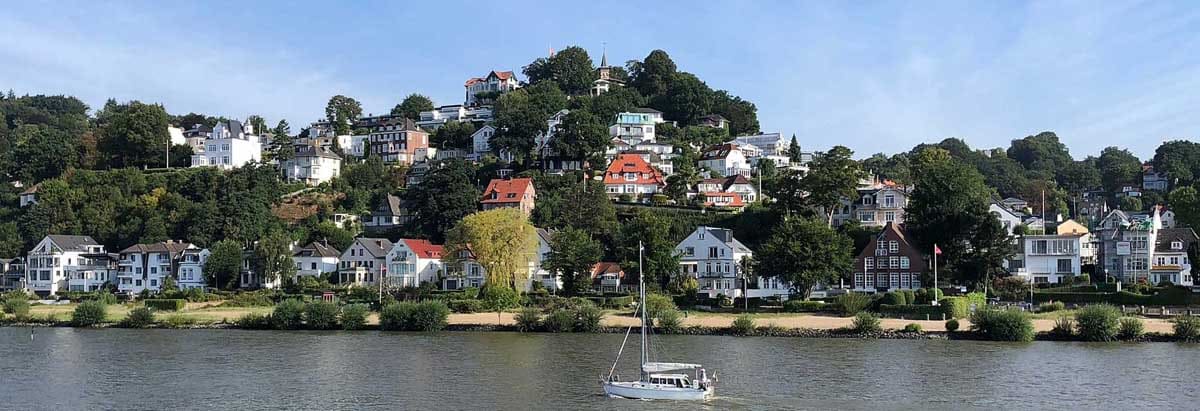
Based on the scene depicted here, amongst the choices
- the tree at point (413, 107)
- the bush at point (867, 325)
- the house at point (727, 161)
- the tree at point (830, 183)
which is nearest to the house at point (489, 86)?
the tree at point (413, 107)

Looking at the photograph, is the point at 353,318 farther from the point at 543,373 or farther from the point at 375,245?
the point at 375,245

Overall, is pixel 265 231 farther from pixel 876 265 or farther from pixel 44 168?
pixel 876 265

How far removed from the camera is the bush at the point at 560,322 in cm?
5856

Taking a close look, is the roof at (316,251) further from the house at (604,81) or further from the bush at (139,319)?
the house at (604,81)

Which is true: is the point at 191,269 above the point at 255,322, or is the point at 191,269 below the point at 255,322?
above

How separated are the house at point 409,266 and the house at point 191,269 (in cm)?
1560

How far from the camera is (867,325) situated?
180ft

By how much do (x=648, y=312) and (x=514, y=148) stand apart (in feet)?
153

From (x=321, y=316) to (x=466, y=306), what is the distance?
9266 mm

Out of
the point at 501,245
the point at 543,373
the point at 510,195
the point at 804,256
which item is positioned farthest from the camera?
the point at 510,195

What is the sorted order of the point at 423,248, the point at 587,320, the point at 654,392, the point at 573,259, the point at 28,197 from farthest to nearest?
the point at 28,197 → the point at 423,248 → the point at 573,259 → the point at 587,320 → the point at 654,392

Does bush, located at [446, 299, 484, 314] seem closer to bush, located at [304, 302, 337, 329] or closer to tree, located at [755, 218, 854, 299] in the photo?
bush, located at [304, 302, 337, 329]

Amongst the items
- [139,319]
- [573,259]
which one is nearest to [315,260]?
[139,319]

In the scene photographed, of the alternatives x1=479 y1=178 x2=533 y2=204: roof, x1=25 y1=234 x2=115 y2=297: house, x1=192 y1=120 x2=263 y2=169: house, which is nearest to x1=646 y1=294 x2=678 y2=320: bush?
x1=479 y1=178 x2=533 y2=204: roof
